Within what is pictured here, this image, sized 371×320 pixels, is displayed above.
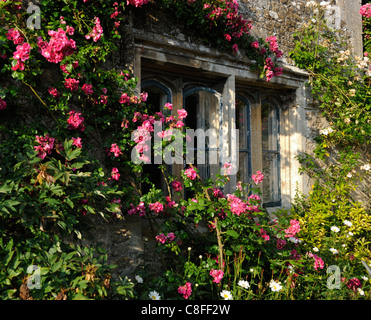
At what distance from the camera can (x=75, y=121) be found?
271 cm

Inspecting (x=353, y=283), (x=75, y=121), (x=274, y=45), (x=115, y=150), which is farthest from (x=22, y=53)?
(x=353, y=283)

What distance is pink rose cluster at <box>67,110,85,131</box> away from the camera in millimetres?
2709

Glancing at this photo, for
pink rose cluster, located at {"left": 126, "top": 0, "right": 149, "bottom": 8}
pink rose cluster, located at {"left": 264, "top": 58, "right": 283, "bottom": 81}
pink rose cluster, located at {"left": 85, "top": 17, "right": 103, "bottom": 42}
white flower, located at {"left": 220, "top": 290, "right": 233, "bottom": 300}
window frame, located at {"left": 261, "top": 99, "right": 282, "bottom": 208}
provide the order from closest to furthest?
→ white flower, located at {"left": 220, "top": 290, "right": 233, "bottom": 300} < pink rose cluster, located at {"left": 85, "top": 17, "right": 103, "bottom": 42} < pink rose cluster, located at {"left": 126, "top": 0, "right": 149, "bottom": 8} < pink rose cluster, located at {"left": 264, "top": 58, "right": 283, "bottom": 81} < window frame, located at {"left": 261, "top": 99, "right": 282, "bottom": 208}

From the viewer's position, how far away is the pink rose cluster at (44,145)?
8.14 feet

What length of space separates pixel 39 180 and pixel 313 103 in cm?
382

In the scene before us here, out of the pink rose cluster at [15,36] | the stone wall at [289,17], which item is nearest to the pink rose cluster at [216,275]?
the pink rose cluster at [15,36]

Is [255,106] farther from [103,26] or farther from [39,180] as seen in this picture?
[39,180]

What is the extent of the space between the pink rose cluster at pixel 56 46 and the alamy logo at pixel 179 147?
2.63ft

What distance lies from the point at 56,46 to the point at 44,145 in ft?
2.28

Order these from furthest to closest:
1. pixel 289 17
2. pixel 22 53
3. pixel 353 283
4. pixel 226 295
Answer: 1. pixel 289 17
2. pixel 353 283
3. pixel 226 295
4. pixel 22 53

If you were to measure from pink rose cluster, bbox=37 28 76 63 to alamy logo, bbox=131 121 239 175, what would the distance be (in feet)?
2.63

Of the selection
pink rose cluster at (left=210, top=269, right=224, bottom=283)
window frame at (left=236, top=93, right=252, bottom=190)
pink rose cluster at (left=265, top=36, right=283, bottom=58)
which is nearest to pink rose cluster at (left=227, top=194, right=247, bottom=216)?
pink rose cluster at (left=210, top=269, right=224, bottom=283)

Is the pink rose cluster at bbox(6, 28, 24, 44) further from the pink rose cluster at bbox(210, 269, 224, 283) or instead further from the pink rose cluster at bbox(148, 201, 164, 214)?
the pink rose cluster at bbox(210, 269, 224, 283)

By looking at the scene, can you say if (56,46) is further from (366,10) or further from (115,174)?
(366,10)
